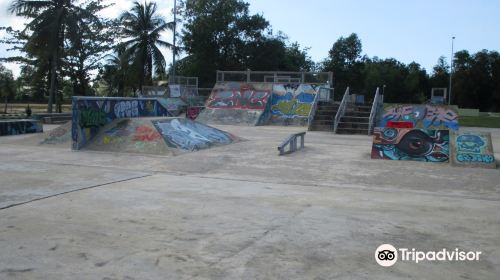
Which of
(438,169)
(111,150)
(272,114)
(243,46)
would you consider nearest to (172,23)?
(243,46)

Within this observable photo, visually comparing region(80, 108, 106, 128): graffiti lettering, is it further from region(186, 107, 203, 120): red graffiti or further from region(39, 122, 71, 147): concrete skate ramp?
region(186, 107, 203, 120): red graffiti

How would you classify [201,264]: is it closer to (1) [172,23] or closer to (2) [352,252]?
(2) [352,252]

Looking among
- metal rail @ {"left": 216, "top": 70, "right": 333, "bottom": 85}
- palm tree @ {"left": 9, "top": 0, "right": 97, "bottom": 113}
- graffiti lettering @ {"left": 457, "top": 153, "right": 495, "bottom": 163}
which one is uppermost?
palm tree @ {"left": 9, "top": 0, "right": 97, "bottom": 113}

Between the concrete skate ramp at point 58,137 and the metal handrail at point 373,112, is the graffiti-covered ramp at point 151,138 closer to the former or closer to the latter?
the concrete skate ramp at point 58,137

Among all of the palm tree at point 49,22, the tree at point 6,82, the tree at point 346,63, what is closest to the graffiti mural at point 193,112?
the palm tree at point 49,22

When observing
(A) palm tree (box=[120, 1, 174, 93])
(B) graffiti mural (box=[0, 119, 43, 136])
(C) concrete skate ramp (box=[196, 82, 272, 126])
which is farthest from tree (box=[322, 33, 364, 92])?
(B) graffiti mural (box=[0, 119, 43, 136])

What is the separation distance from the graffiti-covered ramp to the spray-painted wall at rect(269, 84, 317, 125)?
1329 centimetres

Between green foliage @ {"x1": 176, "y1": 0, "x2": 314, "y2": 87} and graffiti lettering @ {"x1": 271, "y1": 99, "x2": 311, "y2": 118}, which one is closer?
graffiti lettering @ {"x1": 271, "y1": 99, "x2": 311, "y2": 118}

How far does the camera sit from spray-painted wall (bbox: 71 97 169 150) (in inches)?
561

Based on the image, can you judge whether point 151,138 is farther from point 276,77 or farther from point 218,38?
point 218,38

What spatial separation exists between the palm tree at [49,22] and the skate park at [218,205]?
15893mm

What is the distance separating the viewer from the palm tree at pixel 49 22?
29031 millimetres

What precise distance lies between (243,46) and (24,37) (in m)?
24.6

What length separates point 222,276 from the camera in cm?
402
